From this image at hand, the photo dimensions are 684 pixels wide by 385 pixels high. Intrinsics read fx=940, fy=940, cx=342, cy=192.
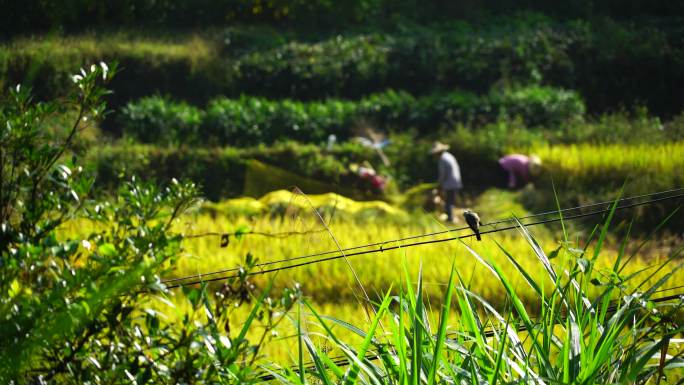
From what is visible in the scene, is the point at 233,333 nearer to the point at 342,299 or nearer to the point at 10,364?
the point at 342,299

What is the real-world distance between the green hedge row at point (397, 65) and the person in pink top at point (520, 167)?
259 centimetres

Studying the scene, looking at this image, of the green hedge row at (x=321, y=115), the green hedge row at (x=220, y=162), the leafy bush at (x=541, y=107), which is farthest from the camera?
the leafy bush at (x=541, y=107)

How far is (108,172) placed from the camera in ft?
32.0

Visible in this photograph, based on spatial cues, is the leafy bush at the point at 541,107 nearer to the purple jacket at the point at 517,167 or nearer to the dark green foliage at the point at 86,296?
the purple jacket at the point at 517,167

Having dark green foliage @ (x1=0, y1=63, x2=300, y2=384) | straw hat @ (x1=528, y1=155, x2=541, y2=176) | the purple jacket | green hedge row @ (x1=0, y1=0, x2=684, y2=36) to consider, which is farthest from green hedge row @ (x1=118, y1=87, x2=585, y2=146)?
dark green foliage @ (x1=0, y1=63, x2=300, y2=384)

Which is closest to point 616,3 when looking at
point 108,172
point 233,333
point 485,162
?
point 485,162

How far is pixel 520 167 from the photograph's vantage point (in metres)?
10.3

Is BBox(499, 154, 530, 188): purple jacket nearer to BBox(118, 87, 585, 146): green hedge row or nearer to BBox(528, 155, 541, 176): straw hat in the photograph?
BBox(528, 155, 541, 176): straw hat

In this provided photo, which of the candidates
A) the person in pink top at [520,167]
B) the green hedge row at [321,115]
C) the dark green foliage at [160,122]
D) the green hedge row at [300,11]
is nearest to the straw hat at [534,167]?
the person in pink top at [520,167]

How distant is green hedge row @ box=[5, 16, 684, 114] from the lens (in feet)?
40.4

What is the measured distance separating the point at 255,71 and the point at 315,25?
260cm

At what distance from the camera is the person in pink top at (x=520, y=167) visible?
10.2 meters

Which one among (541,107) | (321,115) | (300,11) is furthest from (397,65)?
(300,11)

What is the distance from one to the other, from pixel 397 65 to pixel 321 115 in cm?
185
